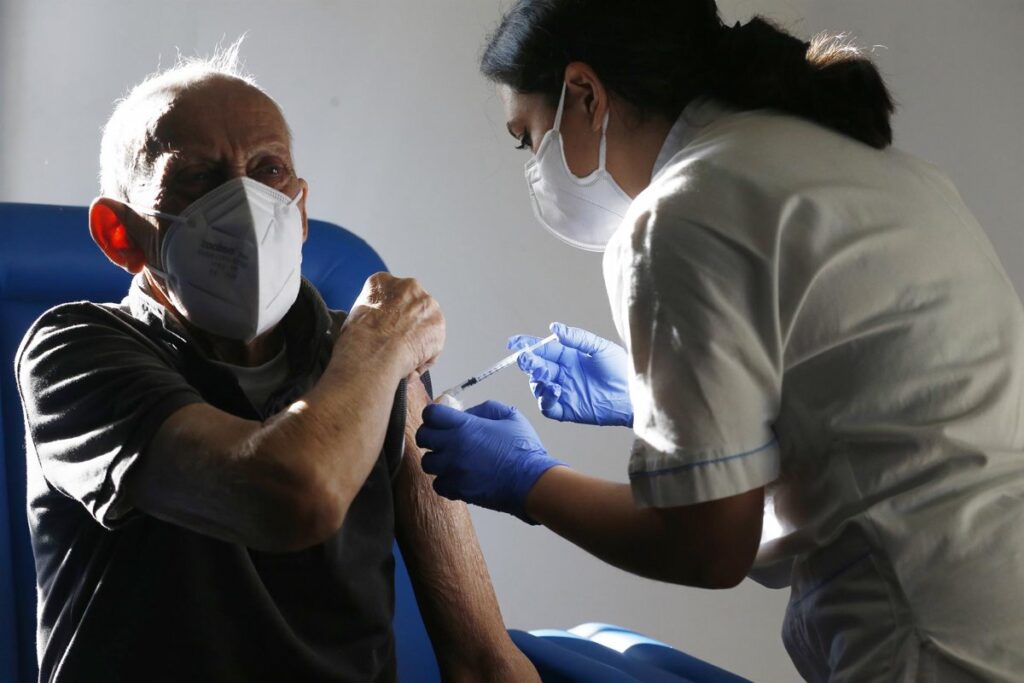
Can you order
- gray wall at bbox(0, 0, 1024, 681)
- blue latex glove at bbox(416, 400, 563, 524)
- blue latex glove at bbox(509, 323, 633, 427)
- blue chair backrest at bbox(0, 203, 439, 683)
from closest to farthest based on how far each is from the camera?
blue latex glove at bbox(416, 400, 563, 524)
blue chair backrest at bbox(0, 203, 439, 683)
blue latex glove at bbox(509, 323, 633, 427)
gray wall at bbox(0, 0, 1024, 681)

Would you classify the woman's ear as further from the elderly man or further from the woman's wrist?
the woman's wrist

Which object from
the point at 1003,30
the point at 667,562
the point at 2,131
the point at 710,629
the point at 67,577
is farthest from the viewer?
the point at 710,629

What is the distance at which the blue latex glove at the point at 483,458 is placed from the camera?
1.39 m

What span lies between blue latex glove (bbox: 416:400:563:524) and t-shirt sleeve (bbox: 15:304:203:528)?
34 cm

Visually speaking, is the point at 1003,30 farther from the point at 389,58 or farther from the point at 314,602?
the point at 314,602

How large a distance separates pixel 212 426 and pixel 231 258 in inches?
9.6

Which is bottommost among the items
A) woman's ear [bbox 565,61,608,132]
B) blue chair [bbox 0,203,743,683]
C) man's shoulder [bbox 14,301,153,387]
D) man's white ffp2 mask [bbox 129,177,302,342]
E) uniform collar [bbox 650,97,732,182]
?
blue chair [bbox 0,203,743,683]

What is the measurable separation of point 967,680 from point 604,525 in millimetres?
408

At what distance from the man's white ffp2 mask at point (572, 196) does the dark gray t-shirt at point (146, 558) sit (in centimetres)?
41

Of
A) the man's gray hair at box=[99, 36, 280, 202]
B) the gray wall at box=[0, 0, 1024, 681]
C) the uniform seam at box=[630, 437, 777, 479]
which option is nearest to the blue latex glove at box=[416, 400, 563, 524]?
the uniform seam at box=[630, 437, 777, 479]

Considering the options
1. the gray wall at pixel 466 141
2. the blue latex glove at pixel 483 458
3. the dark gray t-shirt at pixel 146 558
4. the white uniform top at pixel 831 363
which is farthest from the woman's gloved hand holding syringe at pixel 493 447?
the gray wall at pixel 466 141

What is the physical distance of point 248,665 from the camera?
1346 mm

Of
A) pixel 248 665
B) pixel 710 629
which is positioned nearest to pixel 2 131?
pixel 248 665

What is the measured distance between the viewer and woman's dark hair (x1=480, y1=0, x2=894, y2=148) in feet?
4.34
